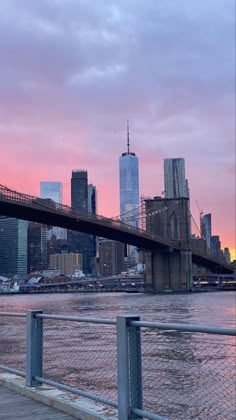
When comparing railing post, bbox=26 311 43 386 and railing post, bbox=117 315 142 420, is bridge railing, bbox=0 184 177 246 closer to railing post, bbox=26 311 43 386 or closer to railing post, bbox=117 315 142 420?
railing post, bbox=26 311 43 386

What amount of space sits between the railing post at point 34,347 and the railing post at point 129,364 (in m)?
1.59

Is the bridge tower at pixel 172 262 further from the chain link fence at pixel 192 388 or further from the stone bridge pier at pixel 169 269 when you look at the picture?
the chain link fence at pixel 192 388

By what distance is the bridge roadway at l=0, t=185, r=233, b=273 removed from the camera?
57344 mm

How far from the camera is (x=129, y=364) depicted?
14.1 ft

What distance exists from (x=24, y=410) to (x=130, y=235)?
6533 cm

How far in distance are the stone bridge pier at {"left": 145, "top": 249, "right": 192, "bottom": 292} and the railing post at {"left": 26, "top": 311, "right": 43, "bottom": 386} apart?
76944 mm

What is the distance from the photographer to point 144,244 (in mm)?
76812

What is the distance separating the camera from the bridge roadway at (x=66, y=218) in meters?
57.3

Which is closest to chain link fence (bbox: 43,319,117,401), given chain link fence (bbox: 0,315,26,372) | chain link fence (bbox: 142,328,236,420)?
chain link fence (bbox: 142,328,236,420)

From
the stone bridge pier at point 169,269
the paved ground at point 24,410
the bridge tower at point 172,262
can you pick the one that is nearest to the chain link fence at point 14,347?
the paved ground at point 24,410

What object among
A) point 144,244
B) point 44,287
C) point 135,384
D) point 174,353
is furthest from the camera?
point 44,287

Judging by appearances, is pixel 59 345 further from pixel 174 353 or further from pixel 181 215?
pixel 181 215

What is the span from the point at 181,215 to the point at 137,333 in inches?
3844

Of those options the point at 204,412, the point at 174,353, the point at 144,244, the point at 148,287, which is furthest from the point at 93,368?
the point at 148,287
